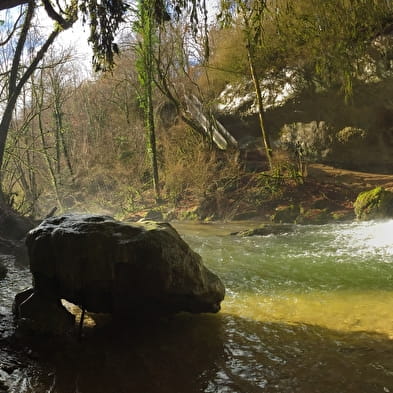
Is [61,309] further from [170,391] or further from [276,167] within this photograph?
[276,167]

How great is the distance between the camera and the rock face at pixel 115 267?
13.3ft

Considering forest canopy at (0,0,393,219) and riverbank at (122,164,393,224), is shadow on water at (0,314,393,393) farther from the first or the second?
riverbank at (122,164,393,224)

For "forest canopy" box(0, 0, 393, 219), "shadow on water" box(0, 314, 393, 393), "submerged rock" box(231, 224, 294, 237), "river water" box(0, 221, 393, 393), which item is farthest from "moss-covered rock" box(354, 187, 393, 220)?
"shadow on water" box(0, 314, 393, 393)

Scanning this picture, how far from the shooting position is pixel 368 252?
308 inches

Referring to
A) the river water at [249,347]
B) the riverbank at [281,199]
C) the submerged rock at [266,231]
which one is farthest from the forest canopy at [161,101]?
the river water at [249,347]

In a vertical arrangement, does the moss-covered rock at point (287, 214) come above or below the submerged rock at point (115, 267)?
below

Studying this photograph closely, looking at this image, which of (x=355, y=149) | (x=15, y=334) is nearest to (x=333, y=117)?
(x=355, y=149)

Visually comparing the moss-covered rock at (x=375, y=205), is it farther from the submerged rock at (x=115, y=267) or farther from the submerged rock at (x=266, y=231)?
the submerged rock at (x=115, y=267)

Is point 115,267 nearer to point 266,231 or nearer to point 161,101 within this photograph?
point 266,231

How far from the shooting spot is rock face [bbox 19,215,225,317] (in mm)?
4055

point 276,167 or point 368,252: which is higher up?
point 276,167

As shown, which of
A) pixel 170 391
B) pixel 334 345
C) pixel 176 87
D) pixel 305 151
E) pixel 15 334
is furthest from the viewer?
pixel 176 87

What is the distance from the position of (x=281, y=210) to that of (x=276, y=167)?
2461 mm

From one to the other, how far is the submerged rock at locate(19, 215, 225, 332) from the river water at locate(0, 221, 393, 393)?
298mm
